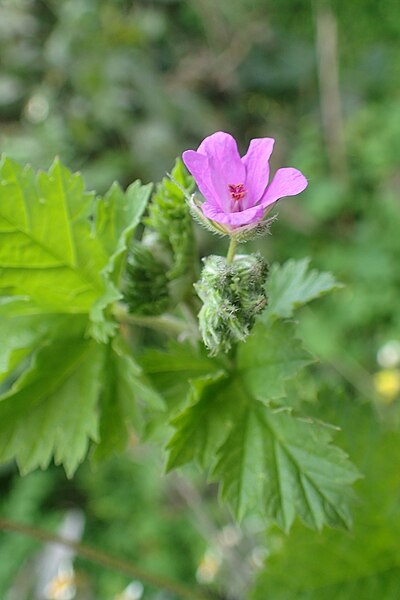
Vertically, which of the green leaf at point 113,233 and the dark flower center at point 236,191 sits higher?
the dark flower center at point 236,191

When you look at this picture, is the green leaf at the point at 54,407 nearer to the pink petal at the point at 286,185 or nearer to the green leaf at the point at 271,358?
the green leaf at the point at 271,358

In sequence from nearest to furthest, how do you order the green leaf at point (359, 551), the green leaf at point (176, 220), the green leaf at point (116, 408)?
the green leaf at point (176, 220) < the green leaf at point (116, 408) < the green leaf at point (359, 551)

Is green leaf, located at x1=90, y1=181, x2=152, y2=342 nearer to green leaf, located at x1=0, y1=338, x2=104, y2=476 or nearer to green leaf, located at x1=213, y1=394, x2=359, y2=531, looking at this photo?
green leaf, located at x1=0, y1=338, x2=104, y2=476

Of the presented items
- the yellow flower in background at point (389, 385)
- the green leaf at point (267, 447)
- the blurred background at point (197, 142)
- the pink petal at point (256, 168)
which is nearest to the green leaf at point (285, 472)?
the green leaf at point (267, 447)

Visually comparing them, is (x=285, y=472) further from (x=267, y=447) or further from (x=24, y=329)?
(x=24, y=329)

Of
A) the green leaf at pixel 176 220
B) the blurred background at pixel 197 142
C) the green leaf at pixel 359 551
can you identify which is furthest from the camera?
the blurred background at pixel 197 142
